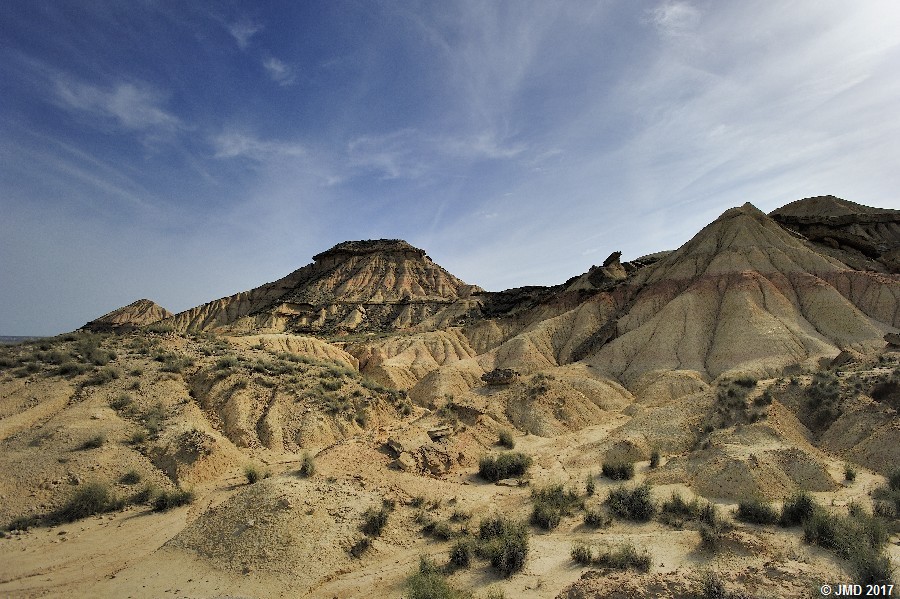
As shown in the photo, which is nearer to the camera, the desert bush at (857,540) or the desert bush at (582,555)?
the desert bush at (857,540)

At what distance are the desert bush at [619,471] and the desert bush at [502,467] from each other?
115 inches

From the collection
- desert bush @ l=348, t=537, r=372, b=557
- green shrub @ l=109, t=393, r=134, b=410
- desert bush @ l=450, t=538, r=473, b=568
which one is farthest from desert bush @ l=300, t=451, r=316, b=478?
green shrub @ l=109, t=393, r=134, b=410

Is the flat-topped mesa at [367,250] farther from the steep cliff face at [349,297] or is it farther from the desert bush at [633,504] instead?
the desert bush at [633,504]

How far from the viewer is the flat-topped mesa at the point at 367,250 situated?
101 meters

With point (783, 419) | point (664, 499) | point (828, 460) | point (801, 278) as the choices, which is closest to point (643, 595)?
point (664, 499)

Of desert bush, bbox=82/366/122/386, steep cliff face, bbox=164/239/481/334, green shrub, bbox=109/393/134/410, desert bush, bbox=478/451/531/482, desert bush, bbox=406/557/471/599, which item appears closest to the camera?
desert bush, bbox=406/557/471/599

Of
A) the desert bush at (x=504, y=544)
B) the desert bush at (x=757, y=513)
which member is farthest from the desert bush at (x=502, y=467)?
the desert bush at (x=757, y=513)

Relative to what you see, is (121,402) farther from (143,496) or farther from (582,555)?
(582,555)

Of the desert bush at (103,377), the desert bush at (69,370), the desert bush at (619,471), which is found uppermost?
the desert bush at (69,370)

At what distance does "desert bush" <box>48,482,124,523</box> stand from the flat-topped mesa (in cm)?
9116

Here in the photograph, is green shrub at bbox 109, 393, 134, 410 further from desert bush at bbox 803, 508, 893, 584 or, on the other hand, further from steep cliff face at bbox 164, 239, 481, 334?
steep cliff face at bbox 164, 239, 481, 334

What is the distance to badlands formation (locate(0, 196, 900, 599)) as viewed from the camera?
360 inches

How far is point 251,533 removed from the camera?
10305 mm

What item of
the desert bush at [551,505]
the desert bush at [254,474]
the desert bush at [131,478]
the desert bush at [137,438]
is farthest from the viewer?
the desert bush at [137,438]
